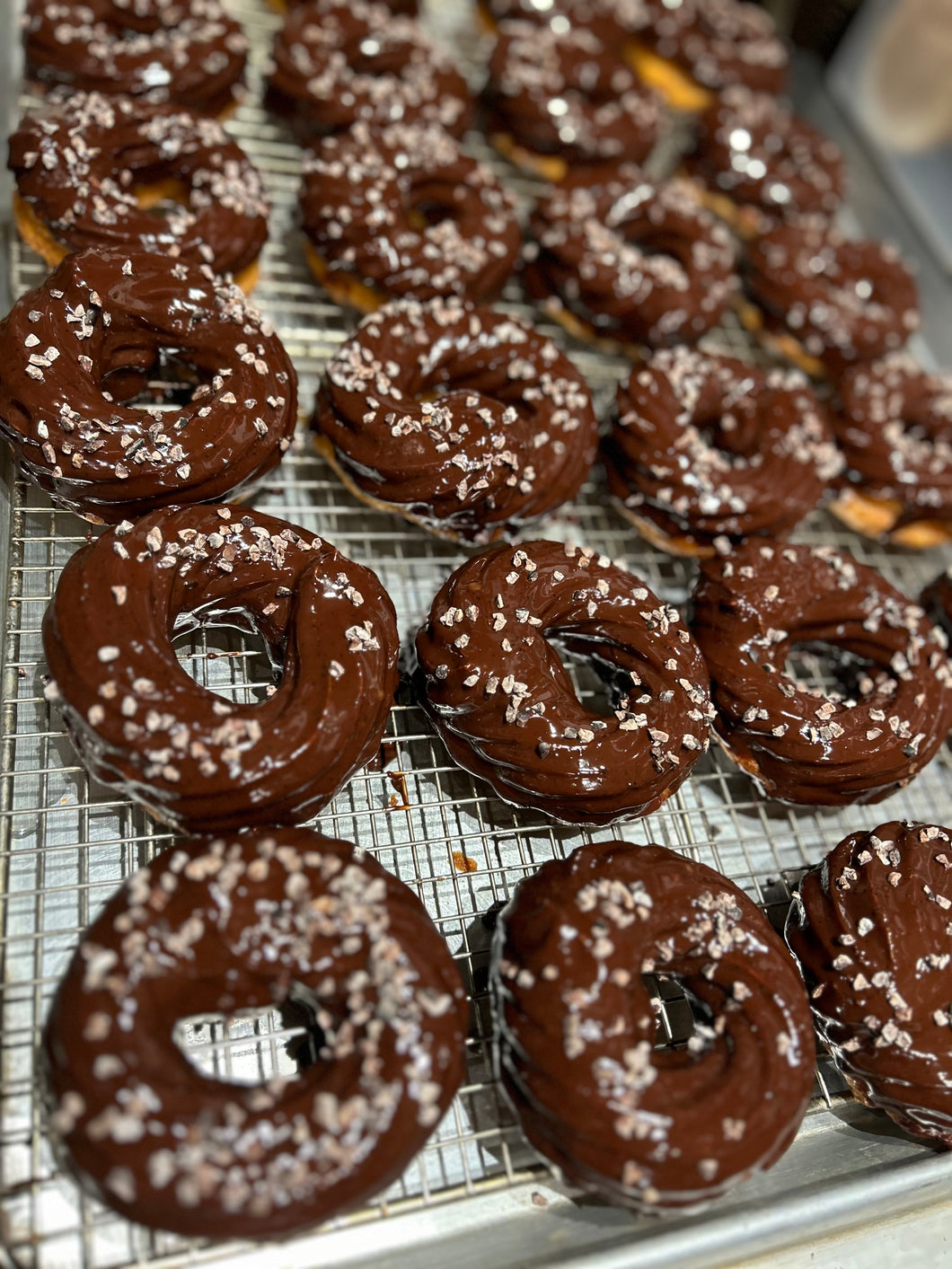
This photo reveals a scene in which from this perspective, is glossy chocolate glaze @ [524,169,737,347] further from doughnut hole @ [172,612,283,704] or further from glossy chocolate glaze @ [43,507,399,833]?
doughnut hole @ [172,612,283,704]

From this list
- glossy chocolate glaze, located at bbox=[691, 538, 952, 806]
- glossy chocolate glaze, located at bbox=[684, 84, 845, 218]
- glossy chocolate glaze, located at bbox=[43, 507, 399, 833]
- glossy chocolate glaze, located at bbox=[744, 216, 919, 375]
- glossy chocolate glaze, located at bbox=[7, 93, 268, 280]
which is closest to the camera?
glossy chocolate glaze, located at bbox=[43, 507, 399, 833]

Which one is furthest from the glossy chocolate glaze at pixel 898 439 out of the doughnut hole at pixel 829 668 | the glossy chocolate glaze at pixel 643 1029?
the glossy chocolate glaze at pixel 643 1029

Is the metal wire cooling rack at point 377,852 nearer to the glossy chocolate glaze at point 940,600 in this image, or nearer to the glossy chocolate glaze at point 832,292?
the glossy chocolate glaze at point 940,600

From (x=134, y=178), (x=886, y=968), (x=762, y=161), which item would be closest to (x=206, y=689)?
(x=886, y=968)

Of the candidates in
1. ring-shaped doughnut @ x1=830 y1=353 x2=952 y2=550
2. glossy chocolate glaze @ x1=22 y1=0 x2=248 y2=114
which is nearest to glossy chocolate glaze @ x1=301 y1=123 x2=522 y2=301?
glossy chocolate glaze @ x1=22 y1=0 x2=248 y2=114

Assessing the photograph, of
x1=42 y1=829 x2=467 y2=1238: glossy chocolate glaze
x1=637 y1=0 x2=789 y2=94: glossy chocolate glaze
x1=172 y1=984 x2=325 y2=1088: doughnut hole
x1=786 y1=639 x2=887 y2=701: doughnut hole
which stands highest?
x1=637 y1=0 x2=789 y2=94: glossy chocolate glaze

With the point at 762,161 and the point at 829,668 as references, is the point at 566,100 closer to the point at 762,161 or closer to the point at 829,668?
the point at 762,161

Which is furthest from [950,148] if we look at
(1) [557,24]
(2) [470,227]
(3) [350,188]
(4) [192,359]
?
(4) [192,359]

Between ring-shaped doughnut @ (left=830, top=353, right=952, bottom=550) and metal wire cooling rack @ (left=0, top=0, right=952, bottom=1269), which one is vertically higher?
ring-shaped doughnut @ (left=830, top=353, right=952, bottom=550)
